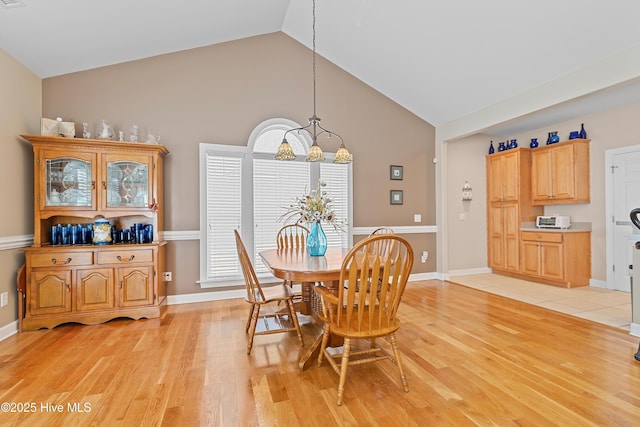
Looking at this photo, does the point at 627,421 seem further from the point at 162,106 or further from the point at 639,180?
the point at 162,106

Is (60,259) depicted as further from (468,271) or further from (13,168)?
(468,271)

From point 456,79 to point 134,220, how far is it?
4.52 metres

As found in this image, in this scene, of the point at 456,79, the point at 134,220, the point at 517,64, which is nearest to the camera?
the point at 517,64

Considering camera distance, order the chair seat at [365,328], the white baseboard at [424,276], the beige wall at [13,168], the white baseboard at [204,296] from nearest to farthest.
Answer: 1. the chair seat at [365,328]
2. the beige wall at [13,168]
3. the white baseboard at [204,296]
4. the white baseboard at [424,276]

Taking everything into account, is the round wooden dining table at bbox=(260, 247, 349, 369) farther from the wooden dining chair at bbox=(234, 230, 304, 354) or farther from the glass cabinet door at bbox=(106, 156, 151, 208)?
the glass cabinet door at bbox=(106, 156, 151, 208)

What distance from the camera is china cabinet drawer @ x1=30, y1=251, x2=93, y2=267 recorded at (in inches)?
121

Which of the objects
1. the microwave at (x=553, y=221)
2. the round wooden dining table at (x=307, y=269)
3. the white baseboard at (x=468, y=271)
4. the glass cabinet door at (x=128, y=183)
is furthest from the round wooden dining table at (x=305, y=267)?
the microwave at (x=553, y=221)

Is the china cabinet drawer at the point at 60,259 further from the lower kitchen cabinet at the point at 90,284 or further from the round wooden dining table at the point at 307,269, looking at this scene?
the round wooden dining table at the point at 307,269

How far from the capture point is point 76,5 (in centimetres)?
272

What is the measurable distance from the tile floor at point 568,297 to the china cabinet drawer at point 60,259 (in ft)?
16.8

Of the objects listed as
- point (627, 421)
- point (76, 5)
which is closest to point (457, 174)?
point (627, 421)

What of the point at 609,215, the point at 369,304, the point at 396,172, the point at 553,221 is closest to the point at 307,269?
the point at 369,304

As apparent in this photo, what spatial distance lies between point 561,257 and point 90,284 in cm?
627

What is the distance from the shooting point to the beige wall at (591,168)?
178 inches
